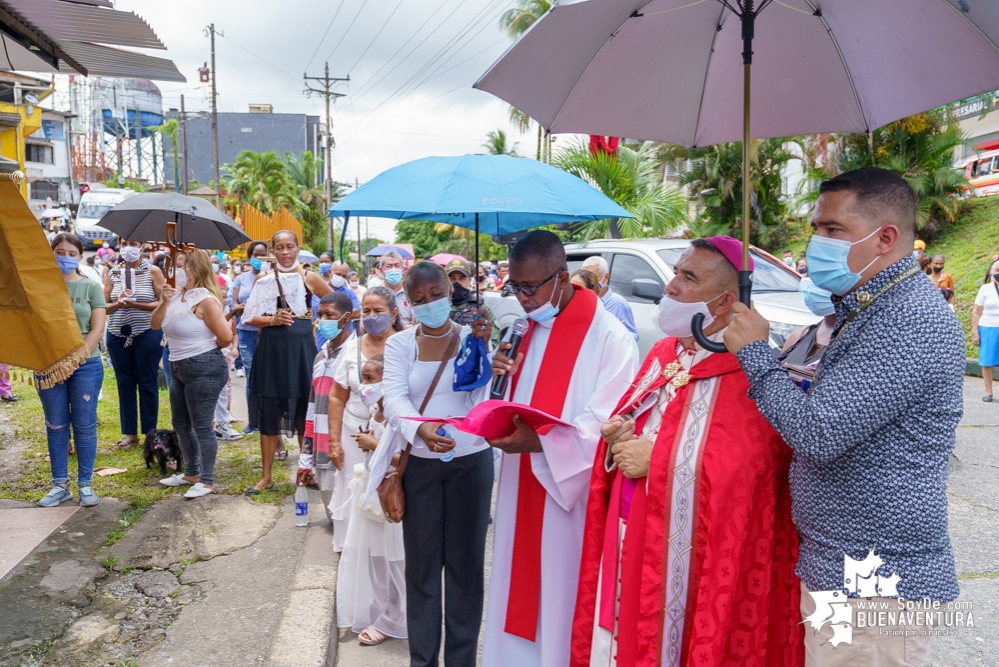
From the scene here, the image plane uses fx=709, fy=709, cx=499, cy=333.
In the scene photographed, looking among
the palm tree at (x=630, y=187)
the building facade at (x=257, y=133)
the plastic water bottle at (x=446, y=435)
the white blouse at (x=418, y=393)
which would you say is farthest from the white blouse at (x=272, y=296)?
the building facade at (x=257, y=133)

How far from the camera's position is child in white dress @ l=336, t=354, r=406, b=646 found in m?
3.96

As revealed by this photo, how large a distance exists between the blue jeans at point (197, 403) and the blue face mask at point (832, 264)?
16.8 ft

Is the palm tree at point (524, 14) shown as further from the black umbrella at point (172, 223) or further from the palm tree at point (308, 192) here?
the palm tree at point (308, 192)

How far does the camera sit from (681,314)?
2.48 meters

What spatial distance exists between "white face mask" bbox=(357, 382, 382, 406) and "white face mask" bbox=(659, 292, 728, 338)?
2.04 m

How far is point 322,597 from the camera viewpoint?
13.9 feet

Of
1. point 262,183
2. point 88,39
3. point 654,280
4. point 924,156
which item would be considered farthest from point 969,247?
point 262,183

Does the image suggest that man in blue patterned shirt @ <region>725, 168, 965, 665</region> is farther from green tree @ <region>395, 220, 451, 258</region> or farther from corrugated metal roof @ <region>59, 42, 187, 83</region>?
green tree @ <region>395, 220, 451, 258</region>

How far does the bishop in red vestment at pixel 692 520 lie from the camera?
2223 mm

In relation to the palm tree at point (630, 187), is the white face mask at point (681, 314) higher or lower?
lower

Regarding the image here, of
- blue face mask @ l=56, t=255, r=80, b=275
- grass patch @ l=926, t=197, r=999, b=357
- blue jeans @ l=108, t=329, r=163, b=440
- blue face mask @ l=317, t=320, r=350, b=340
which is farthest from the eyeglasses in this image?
grass patch @ l=926, t=197, r=999, b=357

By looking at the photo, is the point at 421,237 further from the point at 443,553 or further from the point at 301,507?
the point at 443,553

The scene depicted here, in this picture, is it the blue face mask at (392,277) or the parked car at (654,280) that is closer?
the parked car at (654,280)

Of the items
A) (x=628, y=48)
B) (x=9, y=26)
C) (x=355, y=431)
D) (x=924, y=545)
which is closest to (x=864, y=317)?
(x=924, y=545)
